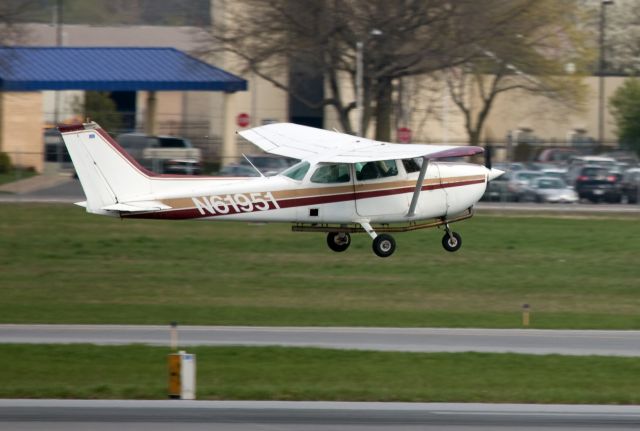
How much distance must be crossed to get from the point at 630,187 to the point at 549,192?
11.9ft

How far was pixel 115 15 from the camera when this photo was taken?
155 meters

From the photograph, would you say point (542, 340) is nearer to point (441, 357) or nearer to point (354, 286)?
point (441, 357)

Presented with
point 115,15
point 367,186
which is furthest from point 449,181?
point 115,15

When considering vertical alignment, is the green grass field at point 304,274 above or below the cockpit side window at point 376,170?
below

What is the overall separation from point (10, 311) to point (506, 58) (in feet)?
116

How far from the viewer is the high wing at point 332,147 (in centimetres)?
2512

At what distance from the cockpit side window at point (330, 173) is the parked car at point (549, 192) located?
3127 centimetres

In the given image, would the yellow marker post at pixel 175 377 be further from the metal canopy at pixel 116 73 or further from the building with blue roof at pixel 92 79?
the metal canopy at pixel 116 73

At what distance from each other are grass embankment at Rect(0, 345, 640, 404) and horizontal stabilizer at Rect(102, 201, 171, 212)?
3.49m

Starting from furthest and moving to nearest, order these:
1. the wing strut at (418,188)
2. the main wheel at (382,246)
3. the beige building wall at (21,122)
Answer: the beige building wall at (21,122), the main wheel at (382,246), the wing strut at (418,188)

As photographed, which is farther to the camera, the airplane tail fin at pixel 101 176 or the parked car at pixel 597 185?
the parked car at pixel 597 185

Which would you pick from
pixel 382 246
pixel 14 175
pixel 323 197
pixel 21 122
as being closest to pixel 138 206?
pixel 323 197

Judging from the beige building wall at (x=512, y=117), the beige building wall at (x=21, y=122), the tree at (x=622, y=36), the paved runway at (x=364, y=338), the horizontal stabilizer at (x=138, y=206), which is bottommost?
the paved runway at (x=364, y=338)

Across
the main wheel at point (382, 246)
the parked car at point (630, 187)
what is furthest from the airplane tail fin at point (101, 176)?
the parked car at point (630, 187)
